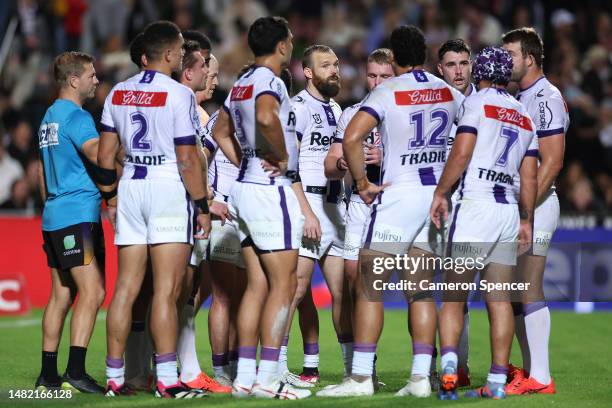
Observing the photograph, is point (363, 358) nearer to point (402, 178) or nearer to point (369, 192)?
point (369, 192)

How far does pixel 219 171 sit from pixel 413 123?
6.74ft

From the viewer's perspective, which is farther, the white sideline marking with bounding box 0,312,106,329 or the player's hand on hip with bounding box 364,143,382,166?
the white sideline marking with bounding box 0,312,106,329

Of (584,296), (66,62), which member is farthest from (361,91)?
(66,62)

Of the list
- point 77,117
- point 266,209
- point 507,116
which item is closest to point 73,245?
point 77,117

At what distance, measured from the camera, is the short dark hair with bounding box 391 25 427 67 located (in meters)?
8.18

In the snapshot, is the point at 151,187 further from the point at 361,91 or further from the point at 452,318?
the point at 361,91

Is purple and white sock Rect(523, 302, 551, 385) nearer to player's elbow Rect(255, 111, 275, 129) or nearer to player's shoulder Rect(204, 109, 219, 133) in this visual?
player's elbow Rect(255, 111, 275, 129)

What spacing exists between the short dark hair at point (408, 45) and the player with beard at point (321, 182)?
1.36 metres

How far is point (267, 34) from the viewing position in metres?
8.16

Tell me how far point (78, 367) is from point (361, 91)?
11.5 meters

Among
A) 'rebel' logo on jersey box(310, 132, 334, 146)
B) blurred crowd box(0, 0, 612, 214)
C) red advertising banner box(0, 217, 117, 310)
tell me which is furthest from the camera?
blurred crowd box(0, 0, 612, 214)

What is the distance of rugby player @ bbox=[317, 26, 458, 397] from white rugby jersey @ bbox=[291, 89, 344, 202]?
1276 millimetres

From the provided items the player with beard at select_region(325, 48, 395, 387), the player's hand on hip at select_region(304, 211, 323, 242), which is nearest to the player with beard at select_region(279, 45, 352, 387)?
the player with beard at select_region(325, 48, 395, 387)

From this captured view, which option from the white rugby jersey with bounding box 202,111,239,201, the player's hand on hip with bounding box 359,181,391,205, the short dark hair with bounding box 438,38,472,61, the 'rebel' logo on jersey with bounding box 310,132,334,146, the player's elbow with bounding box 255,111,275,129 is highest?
the short dark hair with bounding box 438,38,472,61
